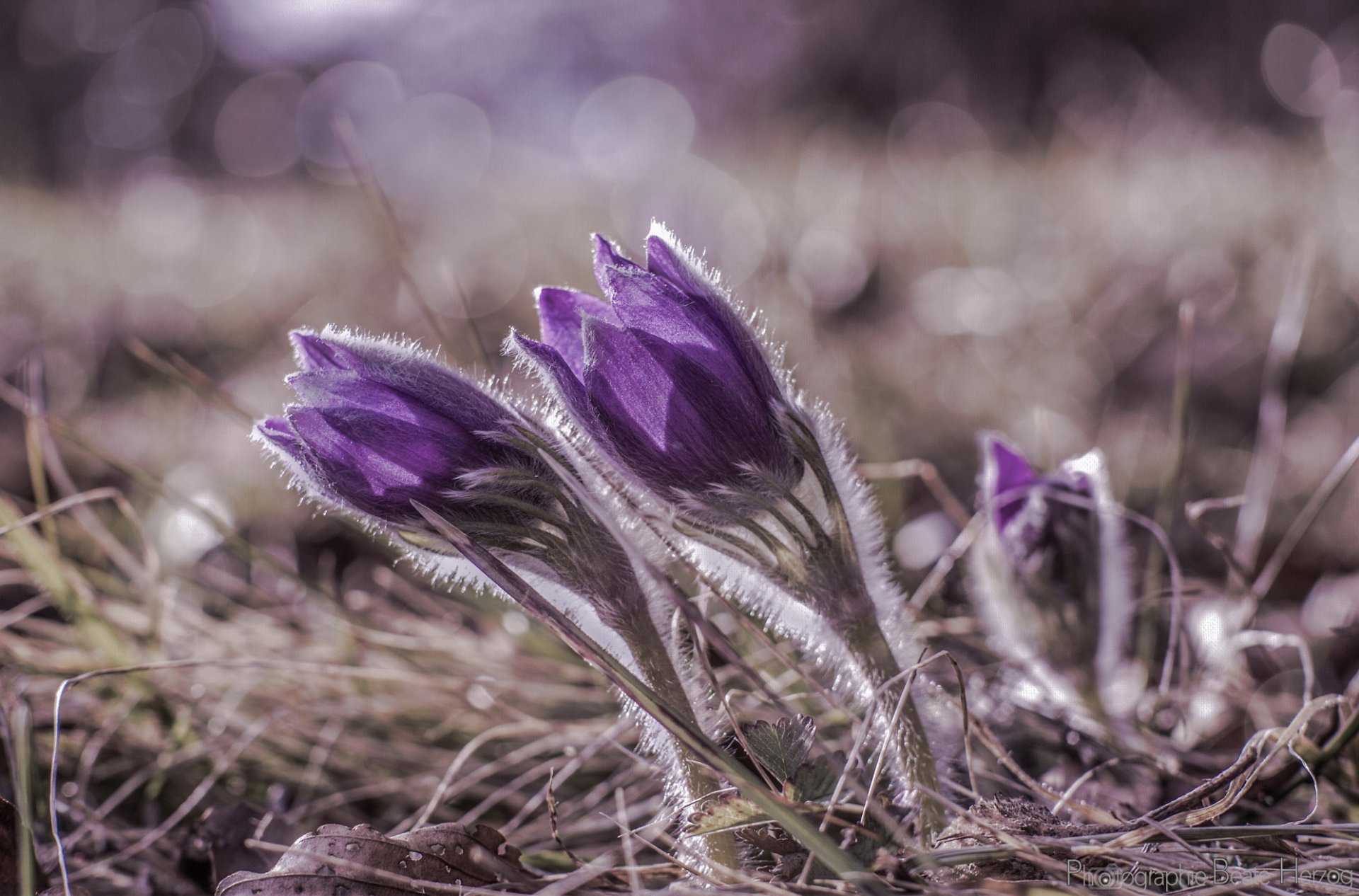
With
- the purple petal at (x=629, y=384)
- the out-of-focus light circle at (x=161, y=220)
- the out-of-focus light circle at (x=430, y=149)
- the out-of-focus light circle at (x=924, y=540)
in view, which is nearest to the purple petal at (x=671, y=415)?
the purple petal at (x=629, y=384)

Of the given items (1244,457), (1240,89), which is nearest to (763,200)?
(1244,457)

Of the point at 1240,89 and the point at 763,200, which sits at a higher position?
the point at 1240,89

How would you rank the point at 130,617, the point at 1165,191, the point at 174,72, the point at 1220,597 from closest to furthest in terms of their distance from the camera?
the point at 1220,597 → the point at 130,617 → the point at 1165,191 → the point at 174,72

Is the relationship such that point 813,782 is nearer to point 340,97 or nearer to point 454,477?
point 454,477

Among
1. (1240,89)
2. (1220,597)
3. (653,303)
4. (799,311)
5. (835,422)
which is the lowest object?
(1220,597)

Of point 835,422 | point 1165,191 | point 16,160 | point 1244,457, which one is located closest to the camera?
point 835,422

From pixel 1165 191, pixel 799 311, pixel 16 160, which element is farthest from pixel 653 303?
pixel 16 160

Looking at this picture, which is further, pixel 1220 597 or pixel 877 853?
pixel 1220 597

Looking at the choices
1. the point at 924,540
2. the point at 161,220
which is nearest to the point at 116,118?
the point at 161,220

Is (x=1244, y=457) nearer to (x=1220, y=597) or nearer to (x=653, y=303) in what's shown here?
(x=1220, y=597)
